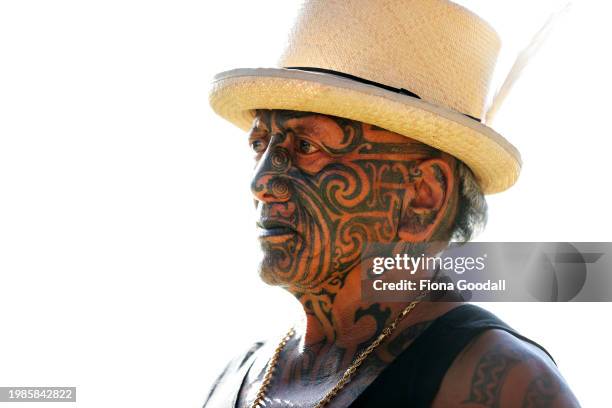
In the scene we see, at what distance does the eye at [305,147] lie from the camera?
3510 mm

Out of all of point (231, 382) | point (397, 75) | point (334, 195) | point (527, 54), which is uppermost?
point (527, 54)

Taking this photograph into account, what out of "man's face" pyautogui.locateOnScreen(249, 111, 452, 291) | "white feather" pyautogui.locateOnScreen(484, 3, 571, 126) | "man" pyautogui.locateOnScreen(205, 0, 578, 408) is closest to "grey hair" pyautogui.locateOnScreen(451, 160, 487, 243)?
"man" pyautogui.locateOnScreen(205, 0, 578, 408)

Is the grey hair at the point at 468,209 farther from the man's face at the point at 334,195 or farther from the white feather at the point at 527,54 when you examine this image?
the white feather at the point at 527,54

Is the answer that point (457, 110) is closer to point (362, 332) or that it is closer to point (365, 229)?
point (365, 229)

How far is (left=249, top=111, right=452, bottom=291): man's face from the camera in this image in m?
3.44

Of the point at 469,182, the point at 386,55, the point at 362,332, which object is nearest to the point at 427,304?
the point at 362,332

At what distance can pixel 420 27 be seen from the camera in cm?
A: 350

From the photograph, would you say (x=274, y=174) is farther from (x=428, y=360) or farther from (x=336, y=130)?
(x=428, y=360)

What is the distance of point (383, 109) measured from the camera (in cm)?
333

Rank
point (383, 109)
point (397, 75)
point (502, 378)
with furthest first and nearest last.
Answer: point (397, 75)
point (383, 109)
point (502, 378)

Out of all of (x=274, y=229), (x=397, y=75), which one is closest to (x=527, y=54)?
(x=397, y=75)

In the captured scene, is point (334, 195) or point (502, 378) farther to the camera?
point (334, 195)

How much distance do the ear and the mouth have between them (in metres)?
0.39

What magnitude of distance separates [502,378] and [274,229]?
98 cm
